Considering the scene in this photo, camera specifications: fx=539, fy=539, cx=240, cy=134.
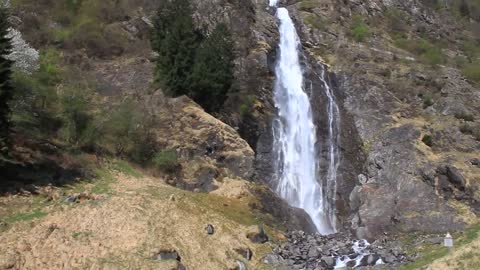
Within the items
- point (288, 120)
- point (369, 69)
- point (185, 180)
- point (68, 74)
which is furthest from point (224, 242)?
point (369, 69)

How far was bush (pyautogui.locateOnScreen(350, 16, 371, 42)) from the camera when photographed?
6259 centimetres

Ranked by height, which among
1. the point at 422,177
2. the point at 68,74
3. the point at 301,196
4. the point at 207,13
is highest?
the point at 207,13

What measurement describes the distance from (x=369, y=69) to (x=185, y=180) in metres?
26.4

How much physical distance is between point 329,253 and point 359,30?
133ft

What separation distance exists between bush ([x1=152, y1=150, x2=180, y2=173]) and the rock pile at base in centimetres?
977

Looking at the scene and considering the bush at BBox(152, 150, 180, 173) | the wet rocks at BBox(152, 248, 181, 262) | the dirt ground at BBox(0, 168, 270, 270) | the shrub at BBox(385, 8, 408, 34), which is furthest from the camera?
the shrub at BBox(385, 8, 408, 34)

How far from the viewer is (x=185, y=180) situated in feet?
119

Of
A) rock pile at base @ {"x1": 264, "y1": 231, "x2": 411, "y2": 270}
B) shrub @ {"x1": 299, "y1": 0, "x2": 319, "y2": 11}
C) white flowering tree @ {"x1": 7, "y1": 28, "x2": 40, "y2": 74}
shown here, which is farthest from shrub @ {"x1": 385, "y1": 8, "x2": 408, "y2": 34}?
white flowering tree @ {"x1": 7, "y1": 28, "x2": 40, "y2": 74}

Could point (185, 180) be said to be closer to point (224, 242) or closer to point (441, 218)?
point (224, 242)

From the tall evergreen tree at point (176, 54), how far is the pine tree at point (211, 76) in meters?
0.72

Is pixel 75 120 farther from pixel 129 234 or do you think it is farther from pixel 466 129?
pixel 466 129

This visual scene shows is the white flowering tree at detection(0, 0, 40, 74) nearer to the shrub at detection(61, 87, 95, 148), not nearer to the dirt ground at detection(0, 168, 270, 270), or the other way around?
the shrub at detection(61, 87, 95, 148)

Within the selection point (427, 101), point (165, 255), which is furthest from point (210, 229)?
point (427, 101)

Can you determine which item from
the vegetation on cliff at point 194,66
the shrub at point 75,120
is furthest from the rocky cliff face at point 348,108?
the shrub at point 75,120
